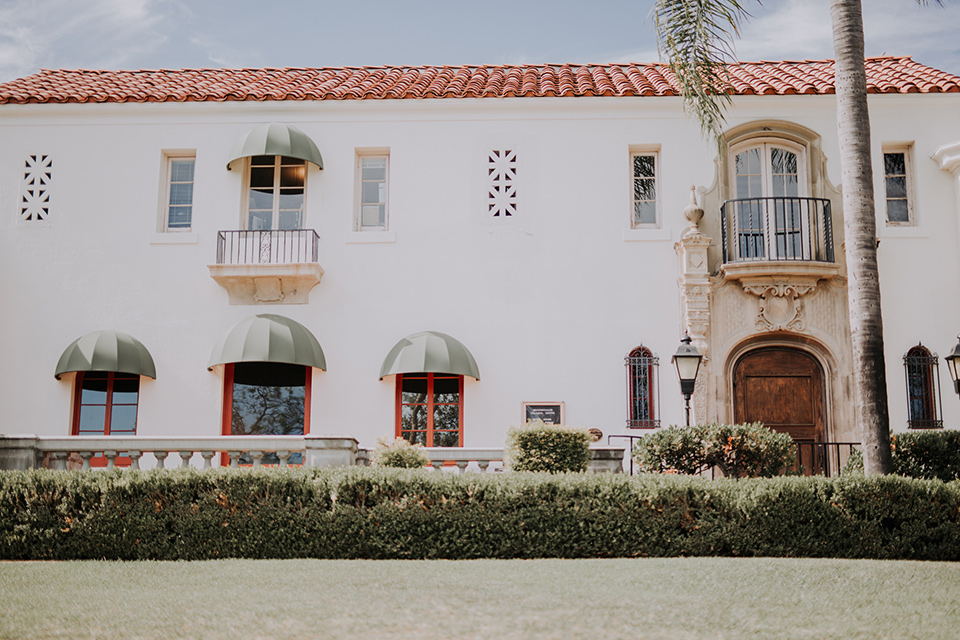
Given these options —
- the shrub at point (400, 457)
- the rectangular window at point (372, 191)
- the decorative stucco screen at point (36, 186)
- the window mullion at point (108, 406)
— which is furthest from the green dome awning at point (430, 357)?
the decorative stucco screen at point (36, 186)

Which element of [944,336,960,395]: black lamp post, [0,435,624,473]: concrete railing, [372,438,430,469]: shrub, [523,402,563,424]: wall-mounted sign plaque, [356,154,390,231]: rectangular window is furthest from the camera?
[356,154,390,231]: rectangular window

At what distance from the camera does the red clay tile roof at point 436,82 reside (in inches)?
739

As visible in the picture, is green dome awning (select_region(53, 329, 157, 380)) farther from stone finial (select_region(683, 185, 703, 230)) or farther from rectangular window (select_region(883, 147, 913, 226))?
rectangular window (select_region(883, 147, 913, 226))

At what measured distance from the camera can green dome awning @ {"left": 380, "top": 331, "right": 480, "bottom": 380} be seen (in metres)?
17.3

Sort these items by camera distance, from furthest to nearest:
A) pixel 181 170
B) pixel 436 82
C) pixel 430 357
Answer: pixel 436 82 < pixel 181 170 < pixel 430 357

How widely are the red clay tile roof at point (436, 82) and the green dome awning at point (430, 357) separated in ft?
17.0

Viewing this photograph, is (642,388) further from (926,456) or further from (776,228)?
(926,456)

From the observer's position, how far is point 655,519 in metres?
11.2

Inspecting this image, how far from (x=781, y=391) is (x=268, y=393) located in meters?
10.3

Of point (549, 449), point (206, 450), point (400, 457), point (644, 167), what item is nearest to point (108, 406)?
point (206, 450)

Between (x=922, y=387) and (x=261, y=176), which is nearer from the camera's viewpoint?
(x=922, y=387)

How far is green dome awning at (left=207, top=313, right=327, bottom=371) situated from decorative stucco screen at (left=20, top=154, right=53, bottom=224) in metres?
5.22

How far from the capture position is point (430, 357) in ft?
57.0

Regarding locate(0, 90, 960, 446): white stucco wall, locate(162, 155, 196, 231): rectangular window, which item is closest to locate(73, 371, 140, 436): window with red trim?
locate(0, 90, 960, 446): white stucco wall
